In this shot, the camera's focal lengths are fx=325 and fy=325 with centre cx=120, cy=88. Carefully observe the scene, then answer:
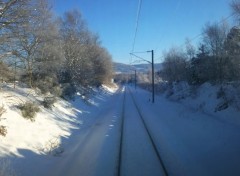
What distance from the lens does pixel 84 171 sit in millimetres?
10883

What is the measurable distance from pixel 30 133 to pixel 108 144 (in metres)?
3.53

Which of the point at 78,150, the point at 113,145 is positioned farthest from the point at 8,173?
the point at 113,145

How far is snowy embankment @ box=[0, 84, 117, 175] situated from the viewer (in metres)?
11.3

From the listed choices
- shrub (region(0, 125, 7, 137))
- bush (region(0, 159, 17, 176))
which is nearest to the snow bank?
shrub (region(0, 125, 7, 137))

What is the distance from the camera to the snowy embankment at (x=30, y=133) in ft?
37.1

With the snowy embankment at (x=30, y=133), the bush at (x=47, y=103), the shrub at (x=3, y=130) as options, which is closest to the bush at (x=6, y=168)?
the snowy embankment at (x=30, y=133)

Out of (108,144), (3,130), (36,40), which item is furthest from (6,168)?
(36,40)

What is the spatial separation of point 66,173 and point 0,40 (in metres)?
8.94

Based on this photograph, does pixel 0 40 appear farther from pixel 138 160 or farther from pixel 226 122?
pixel 226 122

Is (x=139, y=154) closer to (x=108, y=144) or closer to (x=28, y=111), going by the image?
(x=108, y=144)

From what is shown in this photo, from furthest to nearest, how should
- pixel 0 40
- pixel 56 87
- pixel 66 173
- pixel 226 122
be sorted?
pixel 56 87 < pixel 226 122 < pixel 0 40 < pixel 66 173

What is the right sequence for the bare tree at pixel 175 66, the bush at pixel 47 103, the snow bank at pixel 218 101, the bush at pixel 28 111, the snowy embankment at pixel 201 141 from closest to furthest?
1. the snowy embankment at pixel 201 141
2. the bush at pixel 28 111
3. the snow bank at pixel 218 101
4. the bush at pixel 47 103
5. the bare tree at pixel 175 66

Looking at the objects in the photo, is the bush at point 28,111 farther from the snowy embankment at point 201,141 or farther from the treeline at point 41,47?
the snowy embankment at point 201,141

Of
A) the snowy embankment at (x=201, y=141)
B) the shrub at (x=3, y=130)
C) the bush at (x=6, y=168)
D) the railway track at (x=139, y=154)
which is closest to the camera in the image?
the bush at (x=6, y=168)
